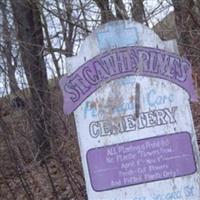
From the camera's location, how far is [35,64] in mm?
7953

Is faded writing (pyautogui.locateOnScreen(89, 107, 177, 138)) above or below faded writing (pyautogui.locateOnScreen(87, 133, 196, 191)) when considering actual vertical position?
above

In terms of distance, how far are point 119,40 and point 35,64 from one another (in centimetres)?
333

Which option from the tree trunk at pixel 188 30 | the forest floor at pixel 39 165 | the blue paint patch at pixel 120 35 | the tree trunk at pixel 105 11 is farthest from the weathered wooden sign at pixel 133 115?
the tree trunk at pixel 188 30

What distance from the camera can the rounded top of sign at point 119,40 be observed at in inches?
187

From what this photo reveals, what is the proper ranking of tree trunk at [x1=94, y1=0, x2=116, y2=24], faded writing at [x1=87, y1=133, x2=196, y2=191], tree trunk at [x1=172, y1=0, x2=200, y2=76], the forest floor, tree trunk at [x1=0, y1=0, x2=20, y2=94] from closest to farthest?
faded writing at [x1=87, y1=133, x2=196, y2=191] < the forest floor < tree trunk at [x1=94, y1=0, x2=116, y2=24] < tree trunk at [x1=0, y1=0, x2=20, y2=94] < tree trunk at [x1=172, y1=0, x2=200, y2=76]

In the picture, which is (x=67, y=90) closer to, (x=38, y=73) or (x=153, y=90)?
(x=153, y=90)

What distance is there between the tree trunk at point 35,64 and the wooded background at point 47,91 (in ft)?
0.04

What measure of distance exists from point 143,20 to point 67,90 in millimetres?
2917

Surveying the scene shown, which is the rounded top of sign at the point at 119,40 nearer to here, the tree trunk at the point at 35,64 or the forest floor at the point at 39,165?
the forest floor at the point at 39,165

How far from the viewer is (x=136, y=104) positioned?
4.70m

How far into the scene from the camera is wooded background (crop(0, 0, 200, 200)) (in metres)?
7.05

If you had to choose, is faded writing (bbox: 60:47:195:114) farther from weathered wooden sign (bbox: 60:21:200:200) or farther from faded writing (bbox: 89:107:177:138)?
faded writing (bbox: 89:107:177:138)

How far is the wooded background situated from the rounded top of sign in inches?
83.4

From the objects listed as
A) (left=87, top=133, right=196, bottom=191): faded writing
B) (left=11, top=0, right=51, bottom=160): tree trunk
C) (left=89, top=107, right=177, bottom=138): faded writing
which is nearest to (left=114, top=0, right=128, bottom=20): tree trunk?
(left=11, top=0, right=51, bottom=160): tree trunk
